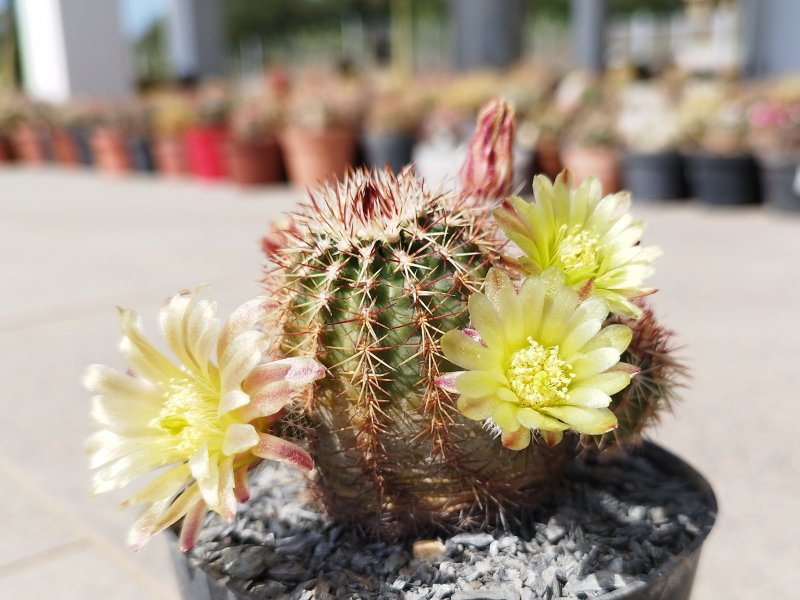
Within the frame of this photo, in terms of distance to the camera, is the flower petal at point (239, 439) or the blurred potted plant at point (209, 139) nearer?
the flower petal at point (239, 439)

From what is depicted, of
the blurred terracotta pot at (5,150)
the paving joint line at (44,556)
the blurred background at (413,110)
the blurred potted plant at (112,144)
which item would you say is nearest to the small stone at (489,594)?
the paving joint line at (44,556)

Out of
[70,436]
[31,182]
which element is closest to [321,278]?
[70,436]

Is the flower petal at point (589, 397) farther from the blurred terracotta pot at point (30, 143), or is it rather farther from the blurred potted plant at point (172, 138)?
the blurred terracotta pot at point (30, 143)

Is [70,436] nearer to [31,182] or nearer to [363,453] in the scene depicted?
[363,453]

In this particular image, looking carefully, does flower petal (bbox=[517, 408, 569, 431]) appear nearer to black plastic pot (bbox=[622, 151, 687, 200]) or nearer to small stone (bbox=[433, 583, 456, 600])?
small stone (bbox=[433, 583, 456, 600])

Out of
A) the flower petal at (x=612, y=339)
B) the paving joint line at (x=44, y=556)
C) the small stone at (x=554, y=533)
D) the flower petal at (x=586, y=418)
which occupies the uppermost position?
the flower petal at (x=612, y=339)

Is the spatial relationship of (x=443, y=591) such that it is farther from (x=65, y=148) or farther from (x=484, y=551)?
(x=65, y=148)
